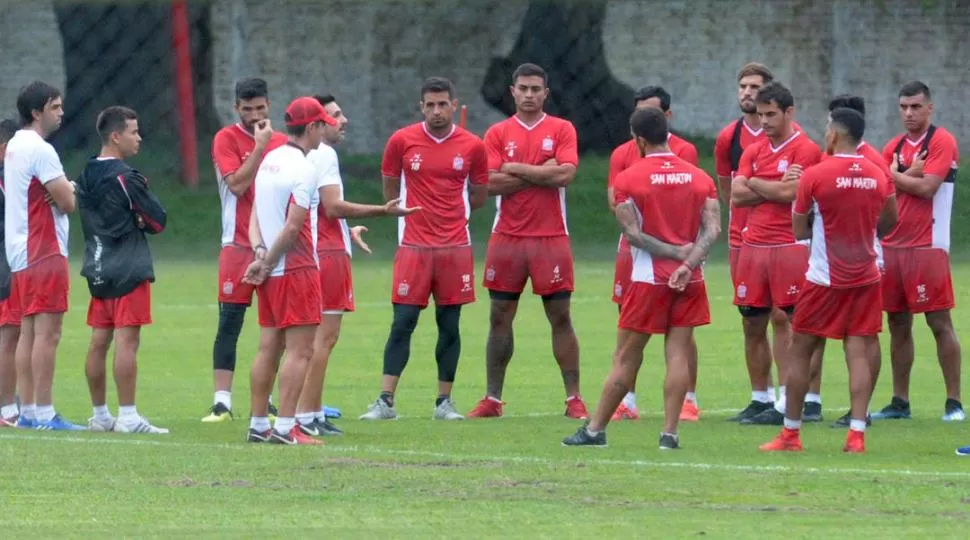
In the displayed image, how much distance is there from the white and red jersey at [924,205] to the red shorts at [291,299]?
163 inches

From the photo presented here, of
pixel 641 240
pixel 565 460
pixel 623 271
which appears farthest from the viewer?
pixel 623 271

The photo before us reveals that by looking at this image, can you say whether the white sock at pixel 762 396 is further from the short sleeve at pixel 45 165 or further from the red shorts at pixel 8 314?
the red shorts at pixel 8 314

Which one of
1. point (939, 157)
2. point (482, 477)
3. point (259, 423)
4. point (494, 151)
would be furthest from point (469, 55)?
point (482, 477)

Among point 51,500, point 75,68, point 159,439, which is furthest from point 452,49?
point 51,500

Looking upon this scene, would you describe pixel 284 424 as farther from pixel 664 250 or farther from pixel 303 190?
pixel 664 250

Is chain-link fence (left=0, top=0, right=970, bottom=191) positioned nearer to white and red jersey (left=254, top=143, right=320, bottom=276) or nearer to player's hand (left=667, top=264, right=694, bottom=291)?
white and red jersey (left=254, top=143, right=320, bottom=276)

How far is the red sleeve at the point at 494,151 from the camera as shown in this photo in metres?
13.5

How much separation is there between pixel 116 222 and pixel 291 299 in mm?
1460

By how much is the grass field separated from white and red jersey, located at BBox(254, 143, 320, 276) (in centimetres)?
112

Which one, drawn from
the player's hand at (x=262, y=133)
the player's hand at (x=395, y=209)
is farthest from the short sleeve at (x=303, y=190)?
the player's hand at (x=262, y=133)

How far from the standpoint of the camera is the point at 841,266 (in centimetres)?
1109

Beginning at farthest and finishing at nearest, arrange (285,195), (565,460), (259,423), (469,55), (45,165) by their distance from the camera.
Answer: (469,55)
(45,165)
(259,423)
(285,195)
(565,460)

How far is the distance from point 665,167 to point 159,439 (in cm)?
346

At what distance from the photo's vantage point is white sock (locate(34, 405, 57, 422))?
40.1 ft
